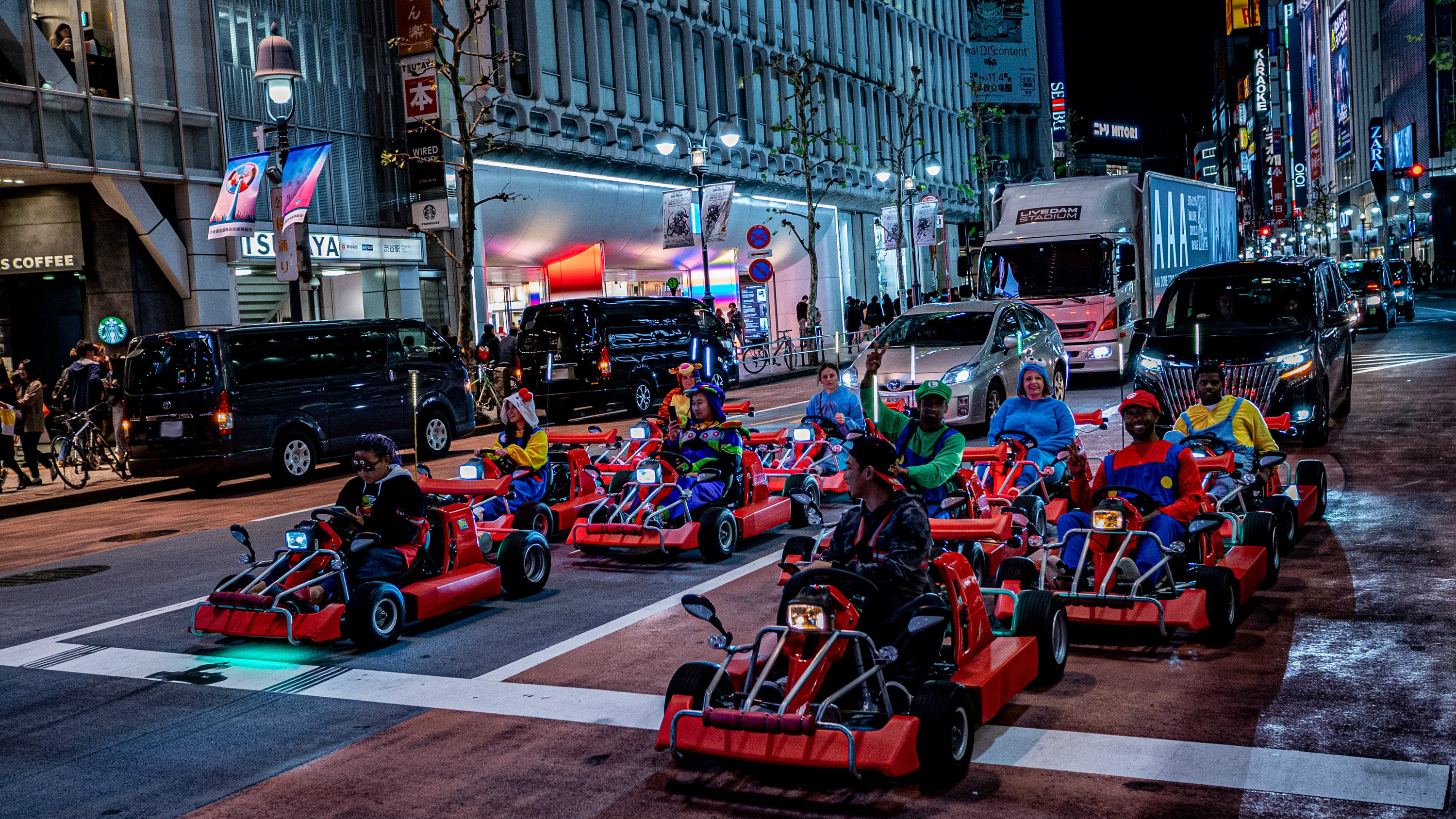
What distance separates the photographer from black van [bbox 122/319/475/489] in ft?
55.0

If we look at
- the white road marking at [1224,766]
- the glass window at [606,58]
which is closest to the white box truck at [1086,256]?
the glass window at [606,58]

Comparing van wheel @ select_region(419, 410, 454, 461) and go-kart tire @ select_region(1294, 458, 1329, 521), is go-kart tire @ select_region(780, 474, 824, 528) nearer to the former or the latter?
go-kart tire @ select_region(1294, 458, 1329, 521)

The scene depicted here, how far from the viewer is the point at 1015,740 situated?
18.6ft

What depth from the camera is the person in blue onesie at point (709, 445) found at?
1085 centimetres

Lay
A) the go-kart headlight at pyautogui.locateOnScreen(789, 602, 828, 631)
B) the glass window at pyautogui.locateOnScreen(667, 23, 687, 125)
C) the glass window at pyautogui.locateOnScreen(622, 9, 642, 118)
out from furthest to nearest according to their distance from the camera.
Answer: the glass window at pyautogui.locateOnScreen(667, 23, 687, 125), the glass window at pyautogui.locateOnScreen(622, 9, 642, 118), the go-kart headlight at pyautogui.locateOnScreen(789, 602, 828, 631)

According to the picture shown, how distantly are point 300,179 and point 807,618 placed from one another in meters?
16.6

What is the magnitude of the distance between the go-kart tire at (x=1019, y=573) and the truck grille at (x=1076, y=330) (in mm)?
16448

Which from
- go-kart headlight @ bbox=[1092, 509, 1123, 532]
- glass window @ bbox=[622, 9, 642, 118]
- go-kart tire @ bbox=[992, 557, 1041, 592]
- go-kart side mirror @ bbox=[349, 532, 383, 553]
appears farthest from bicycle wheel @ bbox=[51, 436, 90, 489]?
glass window @ bbox=[622, 9, 642, 118]

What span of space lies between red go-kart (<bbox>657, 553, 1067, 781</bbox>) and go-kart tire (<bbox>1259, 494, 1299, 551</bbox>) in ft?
13.2

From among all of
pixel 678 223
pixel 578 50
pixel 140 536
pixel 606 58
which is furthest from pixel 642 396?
pixel 606 58

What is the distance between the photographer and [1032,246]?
24.3 metres

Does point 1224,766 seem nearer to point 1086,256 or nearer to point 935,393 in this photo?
point 935,393

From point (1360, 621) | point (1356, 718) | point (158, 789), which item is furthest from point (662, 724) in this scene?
point (1360, 621)

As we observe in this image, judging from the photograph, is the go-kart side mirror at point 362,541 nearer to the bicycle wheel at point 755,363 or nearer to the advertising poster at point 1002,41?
the bicycle wheel at point 755,363
